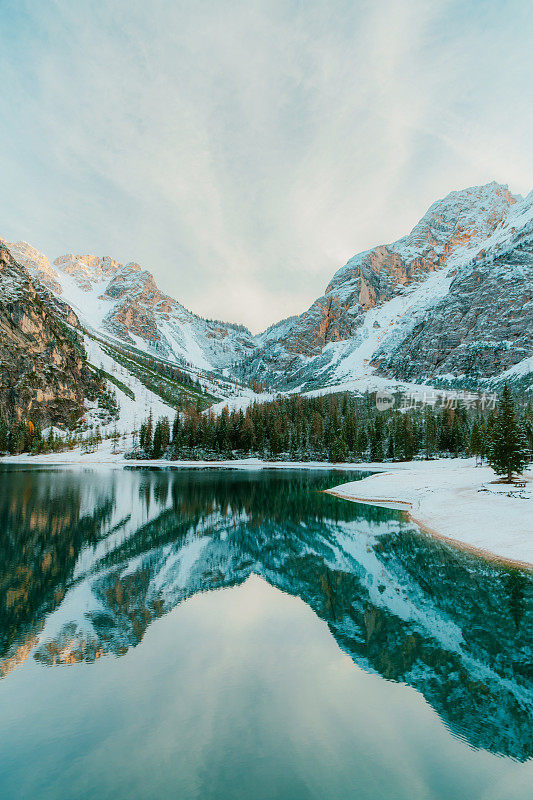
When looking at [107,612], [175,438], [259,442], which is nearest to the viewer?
[107,612]

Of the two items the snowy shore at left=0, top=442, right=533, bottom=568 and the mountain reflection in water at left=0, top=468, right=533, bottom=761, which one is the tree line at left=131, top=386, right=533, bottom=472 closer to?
the snowy shore at left=0, top=442, right=533, bottom=568

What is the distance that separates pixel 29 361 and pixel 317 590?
7530 inches

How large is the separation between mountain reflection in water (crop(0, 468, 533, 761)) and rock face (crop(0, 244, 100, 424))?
147 meters

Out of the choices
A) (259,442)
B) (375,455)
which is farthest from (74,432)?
(375,455)

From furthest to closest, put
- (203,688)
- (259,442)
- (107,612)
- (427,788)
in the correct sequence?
(259,442), (107,612), (203,688), (427,788)

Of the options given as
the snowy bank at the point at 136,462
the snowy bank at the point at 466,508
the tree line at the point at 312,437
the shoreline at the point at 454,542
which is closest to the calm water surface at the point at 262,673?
the shoreline at the point at 454,542

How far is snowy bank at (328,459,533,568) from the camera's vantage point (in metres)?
25.1

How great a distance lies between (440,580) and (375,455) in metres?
108

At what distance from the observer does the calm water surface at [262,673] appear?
25.8 ft

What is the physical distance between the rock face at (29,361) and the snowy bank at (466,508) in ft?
508

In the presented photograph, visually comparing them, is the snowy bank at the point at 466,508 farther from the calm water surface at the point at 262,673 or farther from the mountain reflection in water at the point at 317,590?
the calm water surface at the point at 262,673

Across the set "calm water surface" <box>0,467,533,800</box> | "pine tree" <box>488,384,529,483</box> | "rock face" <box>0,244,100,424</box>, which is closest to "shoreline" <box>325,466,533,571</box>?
"calm water surface" <box>0,467,533,800</box>

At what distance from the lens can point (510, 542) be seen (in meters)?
24.8

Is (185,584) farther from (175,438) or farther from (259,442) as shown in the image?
(175,438)
